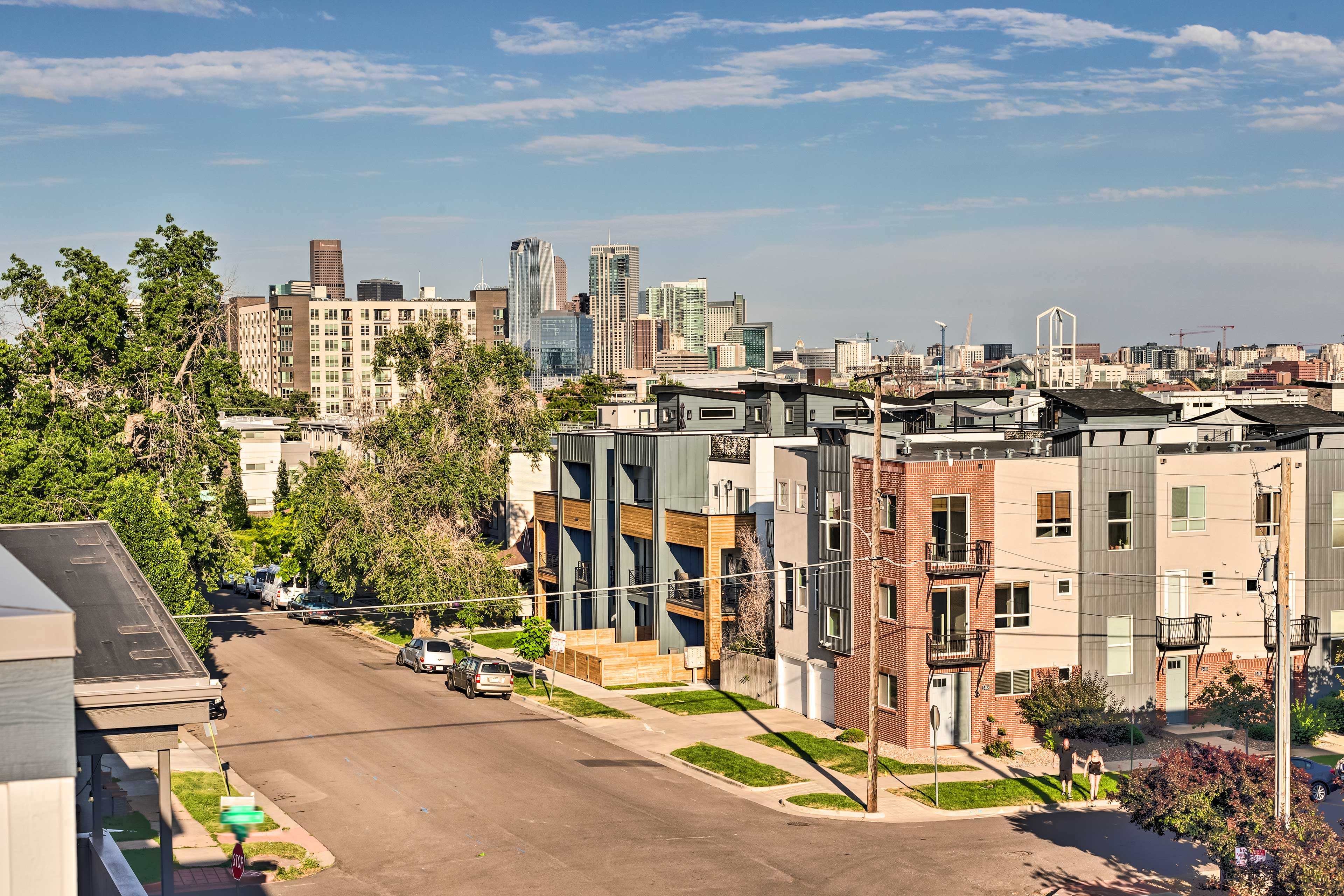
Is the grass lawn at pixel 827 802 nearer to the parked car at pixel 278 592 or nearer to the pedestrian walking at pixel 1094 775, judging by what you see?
the pedestrian walking at pixel 1094 775

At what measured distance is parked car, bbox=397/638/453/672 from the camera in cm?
5166

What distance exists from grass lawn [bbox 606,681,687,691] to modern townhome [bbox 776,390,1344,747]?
5.95 meters

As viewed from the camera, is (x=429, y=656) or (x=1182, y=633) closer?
(x=1182, y=633)

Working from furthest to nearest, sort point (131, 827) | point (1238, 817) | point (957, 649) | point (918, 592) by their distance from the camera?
point (957, 649) → point (918, 592) → point (131, 827) → point (1238, 817)

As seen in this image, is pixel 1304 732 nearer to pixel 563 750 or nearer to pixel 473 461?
pixel 563 750

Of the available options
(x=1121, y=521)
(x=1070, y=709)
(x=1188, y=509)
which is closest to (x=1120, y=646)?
(x=1070, y=709)

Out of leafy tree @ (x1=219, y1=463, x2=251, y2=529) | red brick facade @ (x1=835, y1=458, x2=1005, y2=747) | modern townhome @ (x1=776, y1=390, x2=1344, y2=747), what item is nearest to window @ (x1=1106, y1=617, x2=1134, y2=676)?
modern townhome @ (x1=776, y1=390, x2=1344, y2=747)

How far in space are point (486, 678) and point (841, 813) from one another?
18.2 metres

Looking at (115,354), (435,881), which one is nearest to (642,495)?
(115,354)

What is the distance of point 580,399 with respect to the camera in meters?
127

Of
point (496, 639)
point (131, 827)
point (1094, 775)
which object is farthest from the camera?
point (496, 639)

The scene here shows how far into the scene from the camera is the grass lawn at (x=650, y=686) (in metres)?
49.6

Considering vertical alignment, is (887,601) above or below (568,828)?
above

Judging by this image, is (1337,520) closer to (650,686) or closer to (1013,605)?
(1013,605)
